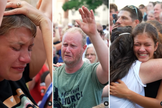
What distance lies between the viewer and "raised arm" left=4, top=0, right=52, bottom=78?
111cm

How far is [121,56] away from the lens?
1436 millimetres

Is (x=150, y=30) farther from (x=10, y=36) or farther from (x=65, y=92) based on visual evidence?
(x=10, y=36)

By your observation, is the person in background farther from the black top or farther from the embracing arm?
the black top

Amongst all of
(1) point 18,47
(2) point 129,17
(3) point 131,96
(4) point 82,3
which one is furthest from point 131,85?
(1) point 18,47

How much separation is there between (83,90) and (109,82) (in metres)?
0.20

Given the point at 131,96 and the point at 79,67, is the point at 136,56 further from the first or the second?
the point at 79,67

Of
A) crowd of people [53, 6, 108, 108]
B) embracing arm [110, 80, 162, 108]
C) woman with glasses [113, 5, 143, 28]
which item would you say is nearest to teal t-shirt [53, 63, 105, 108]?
crowd of people [53, 6, 108, 108]

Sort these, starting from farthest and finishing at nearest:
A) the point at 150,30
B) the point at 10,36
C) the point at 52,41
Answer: the point at 150,30
the point at 52,41
the point at 10,36

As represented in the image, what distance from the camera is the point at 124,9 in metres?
1.45

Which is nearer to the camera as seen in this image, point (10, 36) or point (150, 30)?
point (10, 36)

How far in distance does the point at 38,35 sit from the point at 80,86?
0.48 meters

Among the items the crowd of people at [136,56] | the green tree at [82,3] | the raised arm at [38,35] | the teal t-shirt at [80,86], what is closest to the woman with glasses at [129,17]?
the crowd of people at [136,56]

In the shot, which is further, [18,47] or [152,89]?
[152,89]

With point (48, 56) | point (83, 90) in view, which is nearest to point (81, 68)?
point (83, 90)
